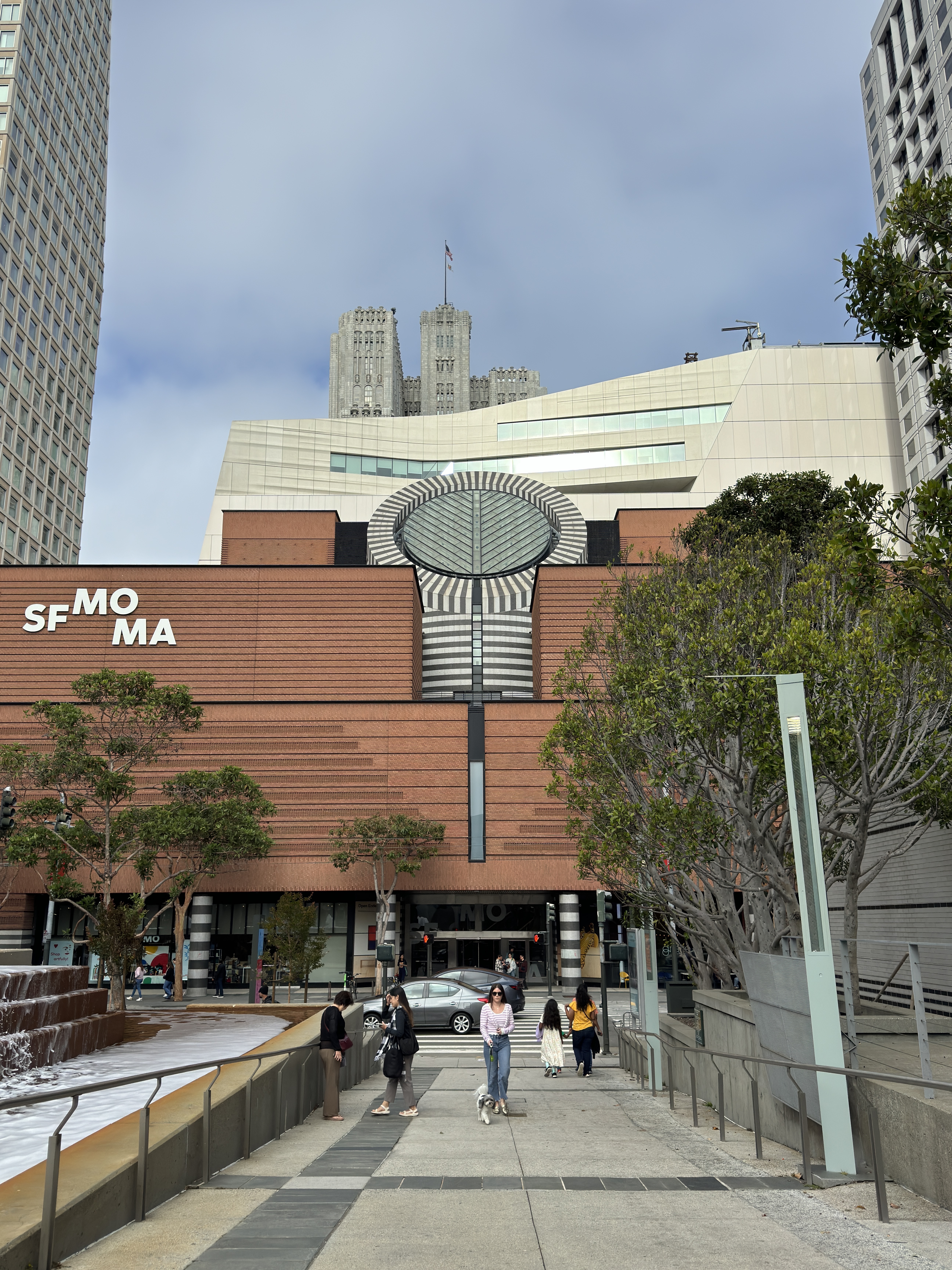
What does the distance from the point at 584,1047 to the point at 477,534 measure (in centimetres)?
5144

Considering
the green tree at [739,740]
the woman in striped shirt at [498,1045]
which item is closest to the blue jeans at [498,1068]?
the woman in striped shirt at [498,1045]

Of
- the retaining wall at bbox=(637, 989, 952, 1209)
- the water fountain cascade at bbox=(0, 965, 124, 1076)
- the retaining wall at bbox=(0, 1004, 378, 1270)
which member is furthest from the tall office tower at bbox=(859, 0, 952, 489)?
the retaining wall at bbox=(0, 1004, 378, 1270)

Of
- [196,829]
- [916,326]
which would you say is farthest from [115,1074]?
[196,829]

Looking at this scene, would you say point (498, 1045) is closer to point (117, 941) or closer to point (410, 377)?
point (117, 941)

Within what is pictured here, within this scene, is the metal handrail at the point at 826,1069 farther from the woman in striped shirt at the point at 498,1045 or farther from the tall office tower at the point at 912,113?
the tall office tower at the point at 912,113

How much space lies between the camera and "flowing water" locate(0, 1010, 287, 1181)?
6359mm

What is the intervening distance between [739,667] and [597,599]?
7014 mm

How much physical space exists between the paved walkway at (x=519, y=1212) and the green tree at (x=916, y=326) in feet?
17.1

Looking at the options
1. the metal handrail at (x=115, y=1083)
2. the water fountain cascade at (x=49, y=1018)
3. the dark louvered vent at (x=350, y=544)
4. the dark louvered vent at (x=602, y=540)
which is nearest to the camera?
the metal handrail at (x=115, y=1083)

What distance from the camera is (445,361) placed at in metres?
181

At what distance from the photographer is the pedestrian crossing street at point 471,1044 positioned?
79.8ft

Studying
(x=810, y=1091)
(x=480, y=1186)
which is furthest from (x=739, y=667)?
(x=480, y=1186)

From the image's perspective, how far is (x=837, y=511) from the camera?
949cm

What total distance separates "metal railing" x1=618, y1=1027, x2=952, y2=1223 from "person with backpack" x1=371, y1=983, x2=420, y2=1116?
3488mm
